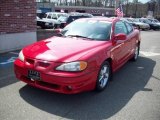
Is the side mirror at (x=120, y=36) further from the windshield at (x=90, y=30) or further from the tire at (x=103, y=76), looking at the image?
the tire at (x=103, y=76)

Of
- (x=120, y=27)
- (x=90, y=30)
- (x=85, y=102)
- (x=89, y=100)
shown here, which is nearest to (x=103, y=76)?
(x=89, y=100)

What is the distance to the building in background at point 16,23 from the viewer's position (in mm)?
9711

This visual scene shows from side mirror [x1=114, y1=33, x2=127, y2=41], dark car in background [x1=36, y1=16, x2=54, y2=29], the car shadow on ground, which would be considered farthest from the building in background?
dark car in background [x1=36, y1=16, x2=54, y2=29]

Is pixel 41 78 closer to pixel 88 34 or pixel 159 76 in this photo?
pixel 88 34

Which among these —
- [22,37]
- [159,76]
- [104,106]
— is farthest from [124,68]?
[22,37]

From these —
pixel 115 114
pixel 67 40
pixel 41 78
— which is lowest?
pixel 115 114

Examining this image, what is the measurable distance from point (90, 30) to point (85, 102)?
1.97m

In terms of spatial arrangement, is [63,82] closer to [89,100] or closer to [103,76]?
[89,100]

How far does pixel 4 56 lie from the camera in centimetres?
885

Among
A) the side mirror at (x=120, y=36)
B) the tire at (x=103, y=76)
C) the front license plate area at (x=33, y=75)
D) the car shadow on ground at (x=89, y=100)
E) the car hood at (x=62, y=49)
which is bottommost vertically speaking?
the car shadow on ground at (x=89, y=100)

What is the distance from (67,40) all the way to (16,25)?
4976 millimetres

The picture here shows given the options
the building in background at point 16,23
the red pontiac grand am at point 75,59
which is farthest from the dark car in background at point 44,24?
the red pontiac grand am at point 75,59

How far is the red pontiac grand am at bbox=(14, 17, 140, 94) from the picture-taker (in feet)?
15.3

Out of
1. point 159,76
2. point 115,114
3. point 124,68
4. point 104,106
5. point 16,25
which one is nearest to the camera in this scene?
point 115,114
